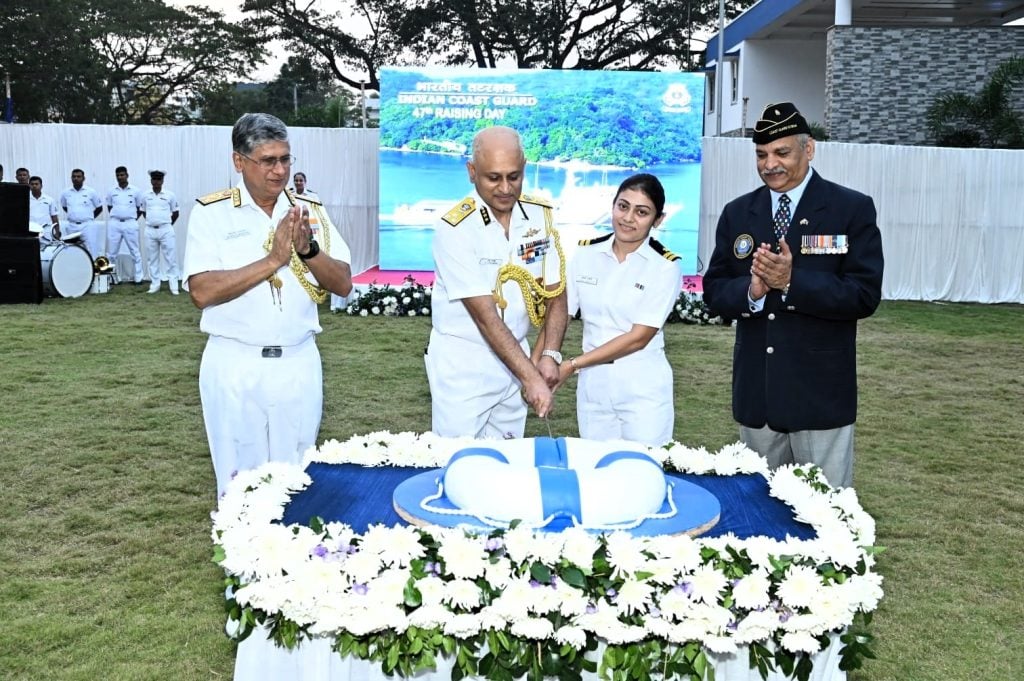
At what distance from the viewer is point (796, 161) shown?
9.80 feet

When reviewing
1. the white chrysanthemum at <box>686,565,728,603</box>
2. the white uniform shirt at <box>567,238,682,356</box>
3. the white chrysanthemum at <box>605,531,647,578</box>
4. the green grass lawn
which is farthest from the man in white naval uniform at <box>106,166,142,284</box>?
the white chrysanthemum at <box>686,565,728,603</box>

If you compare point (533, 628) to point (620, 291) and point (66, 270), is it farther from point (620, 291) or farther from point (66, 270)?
point (66, 270)

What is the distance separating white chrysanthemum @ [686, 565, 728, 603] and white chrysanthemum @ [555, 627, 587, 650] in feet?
0.72

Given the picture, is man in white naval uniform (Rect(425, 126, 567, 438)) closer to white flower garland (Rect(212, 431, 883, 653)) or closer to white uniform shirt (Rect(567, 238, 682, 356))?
white uniform shirt (Rect(567, 238, 682, 356))

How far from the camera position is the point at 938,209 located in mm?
15695

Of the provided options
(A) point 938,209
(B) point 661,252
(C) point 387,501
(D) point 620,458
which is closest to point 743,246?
(B) point 661,252

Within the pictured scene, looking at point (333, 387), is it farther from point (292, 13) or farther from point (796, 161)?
point (292, 13)

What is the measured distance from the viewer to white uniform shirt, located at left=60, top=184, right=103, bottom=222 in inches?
593

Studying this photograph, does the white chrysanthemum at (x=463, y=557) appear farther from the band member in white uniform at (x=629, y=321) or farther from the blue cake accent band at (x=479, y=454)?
the band member in white uniform at (x=629, y=321)

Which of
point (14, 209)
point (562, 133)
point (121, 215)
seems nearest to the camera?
point (14, 209)

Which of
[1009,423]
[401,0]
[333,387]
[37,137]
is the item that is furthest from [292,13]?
[1009,423]

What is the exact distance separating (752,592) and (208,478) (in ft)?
14.1

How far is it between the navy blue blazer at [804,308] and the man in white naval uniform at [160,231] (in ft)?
43.6

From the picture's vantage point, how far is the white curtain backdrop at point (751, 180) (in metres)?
15.6
